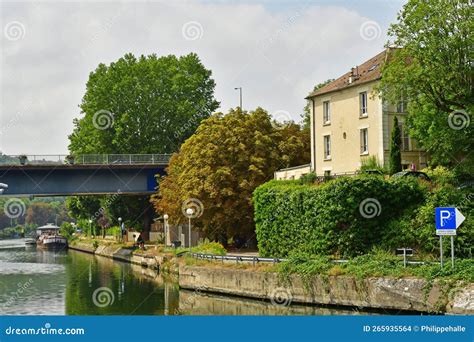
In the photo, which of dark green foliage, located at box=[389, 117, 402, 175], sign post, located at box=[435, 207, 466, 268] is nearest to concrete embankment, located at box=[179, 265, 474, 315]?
sign post, located at box=[435, 207, 466, 268]

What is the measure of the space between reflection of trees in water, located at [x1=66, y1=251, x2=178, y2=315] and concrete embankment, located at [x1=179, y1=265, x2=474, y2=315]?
2.51 meters

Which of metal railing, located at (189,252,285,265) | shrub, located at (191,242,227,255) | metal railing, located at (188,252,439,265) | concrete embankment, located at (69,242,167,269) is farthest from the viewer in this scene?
concrete embankment, located at (69,242,167,269)

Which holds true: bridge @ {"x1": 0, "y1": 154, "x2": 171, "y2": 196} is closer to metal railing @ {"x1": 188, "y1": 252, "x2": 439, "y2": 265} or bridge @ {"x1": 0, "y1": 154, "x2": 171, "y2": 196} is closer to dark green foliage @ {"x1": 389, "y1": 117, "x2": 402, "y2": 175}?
metal railing @ {"x1": 188, "y1": 252, "x2": 439, "y2": 265}

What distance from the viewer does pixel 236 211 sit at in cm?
5531

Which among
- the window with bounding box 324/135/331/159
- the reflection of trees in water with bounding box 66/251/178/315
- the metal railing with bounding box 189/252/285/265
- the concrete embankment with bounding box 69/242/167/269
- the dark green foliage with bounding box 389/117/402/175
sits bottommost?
the reflection of trees in water with bounding box 66/251/178/315

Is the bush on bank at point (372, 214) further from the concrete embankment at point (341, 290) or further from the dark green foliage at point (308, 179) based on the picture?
the dark green foliage at point (308, 179)

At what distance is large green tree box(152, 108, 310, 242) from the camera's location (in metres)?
55.3

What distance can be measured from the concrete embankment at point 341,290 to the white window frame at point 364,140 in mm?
16313

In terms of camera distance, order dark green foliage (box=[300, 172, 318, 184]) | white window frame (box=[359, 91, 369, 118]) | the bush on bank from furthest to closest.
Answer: white window frame (box=[359, 91, 369, 118]) < dark green foliage (box=[300, 172, 318, 184]) < the bush on bank

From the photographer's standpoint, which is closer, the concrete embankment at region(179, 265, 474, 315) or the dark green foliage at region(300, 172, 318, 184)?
the concrete embankment at region(179, 265, 474, 315)

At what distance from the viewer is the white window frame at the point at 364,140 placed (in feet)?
173

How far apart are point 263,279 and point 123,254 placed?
126 feet

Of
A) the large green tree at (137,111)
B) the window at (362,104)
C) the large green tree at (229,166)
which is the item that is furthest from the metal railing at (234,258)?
the large green tree at (137,111)

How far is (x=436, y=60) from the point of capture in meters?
38.0
